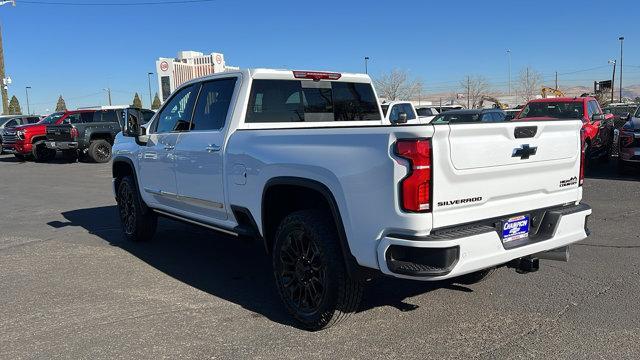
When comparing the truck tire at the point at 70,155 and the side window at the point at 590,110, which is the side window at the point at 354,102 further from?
the truck tire at the point at 70,155

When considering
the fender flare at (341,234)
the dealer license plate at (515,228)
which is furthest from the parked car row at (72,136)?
the dealer license plate at (515,228)

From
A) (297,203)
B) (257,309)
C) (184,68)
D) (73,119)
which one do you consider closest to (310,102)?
(297,203)

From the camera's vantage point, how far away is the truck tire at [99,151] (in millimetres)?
19969

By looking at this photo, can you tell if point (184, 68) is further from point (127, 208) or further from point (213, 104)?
point (213, 104)

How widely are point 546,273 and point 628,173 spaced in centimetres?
847

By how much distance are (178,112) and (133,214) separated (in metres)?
1.77

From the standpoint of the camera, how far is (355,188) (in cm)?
340

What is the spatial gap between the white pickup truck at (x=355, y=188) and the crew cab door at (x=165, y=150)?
105mm

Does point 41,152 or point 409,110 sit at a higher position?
point 409,110

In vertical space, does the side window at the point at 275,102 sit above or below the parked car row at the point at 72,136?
above

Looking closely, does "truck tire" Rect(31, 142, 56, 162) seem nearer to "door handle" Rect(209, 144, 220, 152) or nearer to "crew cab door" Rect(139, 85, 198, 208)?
"crew cab door" Rect(139, 85, 198, 208)

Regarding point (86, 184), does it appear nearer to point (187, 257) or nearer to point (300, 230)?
point (187, 257)

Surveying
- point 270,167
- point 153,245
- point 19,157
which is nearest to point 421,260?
point 270,167

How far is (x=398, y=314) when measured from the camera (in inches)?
166
